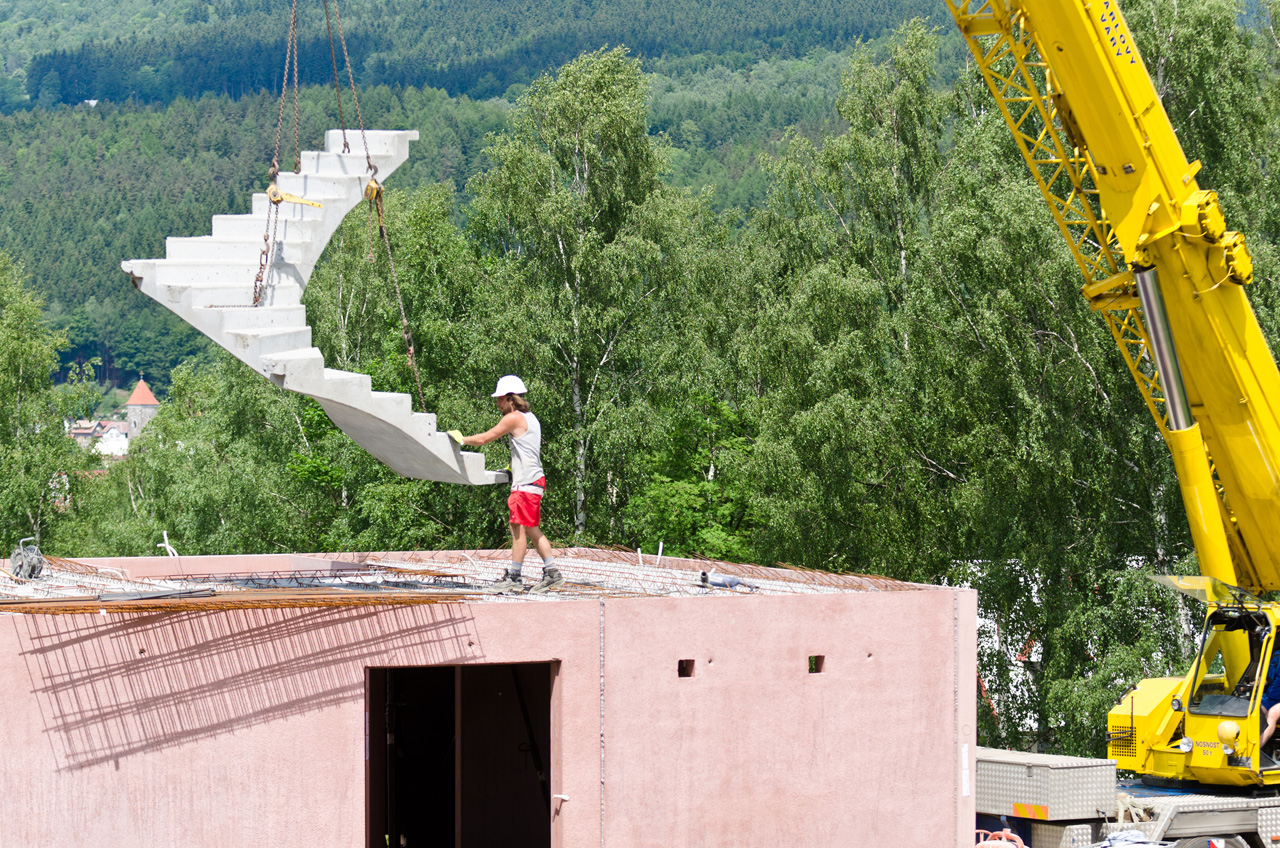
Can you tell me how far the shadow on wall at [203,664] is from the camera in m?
10.4

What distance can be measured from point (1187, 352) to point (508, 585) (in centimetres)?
735

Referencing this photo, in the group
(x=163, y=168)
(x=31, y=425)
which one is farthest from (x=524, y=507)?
(x=163, y=168)

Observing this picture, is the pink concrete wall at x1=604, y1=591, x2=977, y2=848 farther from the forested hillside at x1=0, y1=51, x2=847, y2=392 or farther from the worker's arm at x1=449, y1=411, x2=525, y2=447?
the forested hillside at x1=0, y1=51, x2=847, y2=392

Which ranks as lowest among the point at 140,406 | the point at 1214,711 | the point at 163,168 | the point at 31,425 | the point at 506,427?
the point at 1214,711

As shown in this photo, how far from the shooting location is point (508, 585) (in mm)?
13117

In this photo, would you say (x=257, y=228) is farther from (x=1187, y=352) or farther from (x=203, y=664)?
(x=1187, y=352)

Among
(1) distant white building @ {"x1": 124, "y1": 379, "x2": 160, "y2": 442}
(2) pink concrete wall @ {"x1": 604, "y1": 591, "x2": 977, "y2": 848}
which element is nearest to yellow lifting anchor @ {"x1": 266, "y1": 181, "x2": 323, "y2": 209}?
(2) pink concrete wall @ {"x1": 604, "y1": 591, "x2": 977, "y2": 848}

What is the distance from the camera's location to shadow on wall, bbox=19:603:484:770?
408 inches

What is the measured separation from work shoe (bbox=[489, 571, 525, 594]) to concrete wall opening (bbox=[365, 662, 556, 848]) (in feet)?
5.34

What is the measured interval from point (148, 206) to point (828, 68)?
89485 millimetres

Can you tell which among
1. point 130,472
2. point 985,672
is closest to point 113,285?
point 130,472

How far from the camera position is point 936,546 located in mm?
27016

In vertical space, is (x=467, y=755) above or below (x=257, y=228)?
Result: below

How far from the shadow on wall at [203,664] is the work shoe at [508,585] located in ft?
5.84
